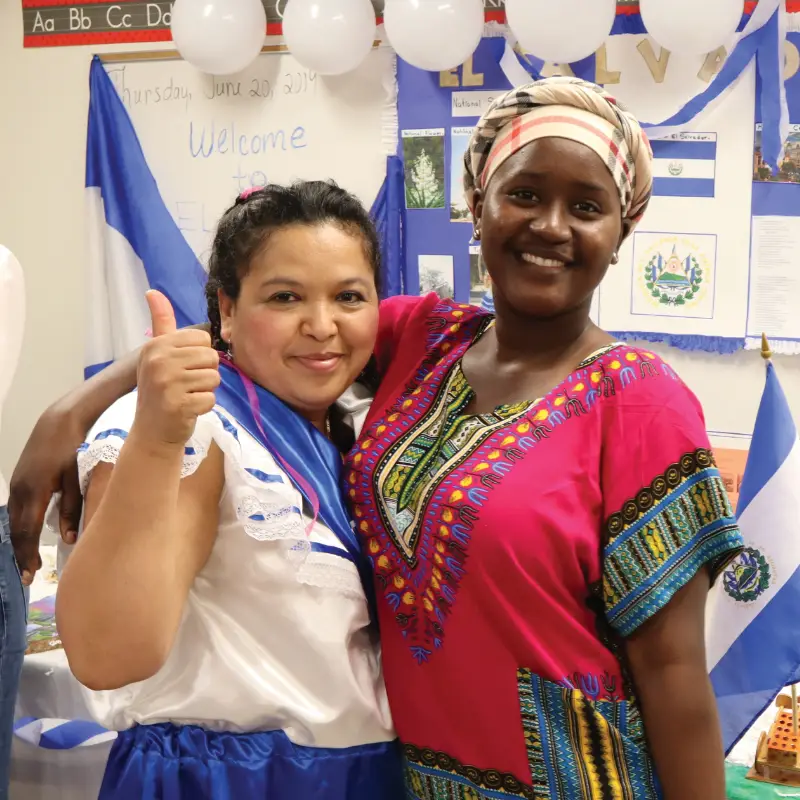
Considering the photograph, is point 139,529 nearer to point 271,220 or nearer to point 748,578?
point 271,220

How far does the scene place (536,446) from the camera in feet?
3.53

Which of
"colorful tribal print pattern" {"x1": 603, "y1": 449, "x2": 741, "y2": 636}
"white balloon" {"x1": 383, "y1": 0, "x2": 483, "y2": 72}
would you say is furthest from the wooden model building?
"white balloon" {"x1": 383, "y1": 0, "x2": 483, "y2": 72}

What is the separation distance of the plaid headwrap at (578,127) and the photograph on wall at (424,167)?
6.09ft

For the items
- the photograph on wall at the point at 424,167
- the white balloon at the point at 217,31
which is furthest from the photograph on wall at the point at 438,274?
the white balloon at the point at 217,31

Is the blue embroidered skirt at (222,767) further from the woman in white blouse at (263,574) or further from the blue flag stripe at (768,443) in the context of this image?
the blue flag stripe at (768,443)

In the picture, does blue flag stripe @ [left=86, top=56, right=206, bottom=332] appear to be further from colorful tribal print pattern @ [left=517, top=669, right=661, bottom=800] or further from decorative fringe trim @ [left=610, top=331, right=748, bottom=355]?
colorful tribal print pattern @ [left=517, top=669, right=661, bottom=800]

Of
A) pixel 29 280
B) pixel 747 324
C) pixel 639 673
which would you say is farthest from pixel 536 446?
pixel 29 280

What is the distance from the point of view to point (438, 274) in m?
3.09

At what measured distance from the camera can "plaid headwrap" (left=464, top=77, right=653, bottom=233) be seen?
111 cm

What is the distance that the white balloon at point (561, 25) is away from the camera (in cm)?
247

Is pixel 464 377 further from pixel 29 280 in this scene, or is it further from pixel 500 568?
pixel 29 280

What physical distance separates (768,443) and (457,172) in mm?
1705

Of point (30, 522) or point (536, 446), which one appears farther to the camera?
point (30, 522)

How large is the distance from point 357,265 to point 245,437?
0.88 feet
